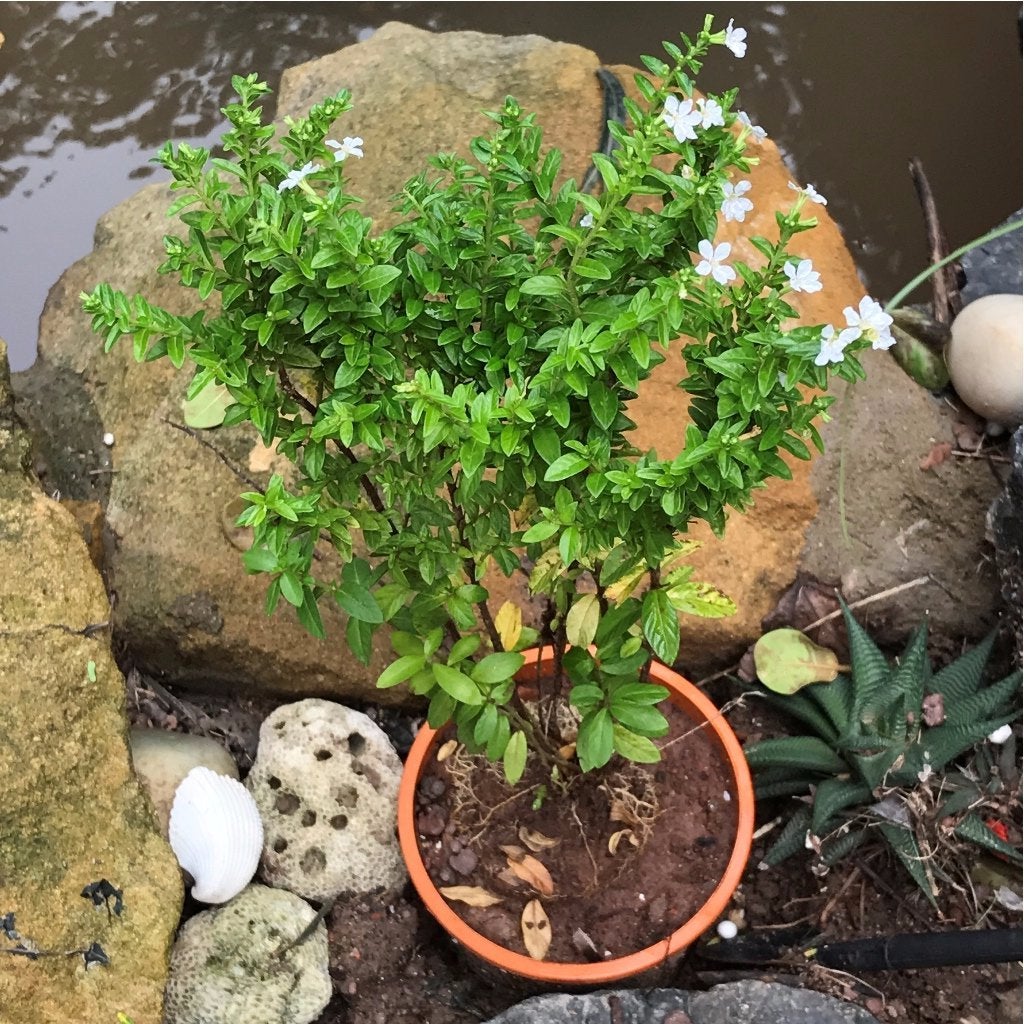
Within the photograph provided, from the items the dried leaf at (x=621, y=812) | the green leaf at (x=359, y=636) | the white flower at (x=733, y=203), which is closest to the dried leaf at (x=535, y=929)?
the dried leaf at (x=621, y=812)

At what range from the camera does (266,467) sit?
2.52 metres

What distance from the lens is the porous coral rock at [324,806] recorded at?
7.34ft

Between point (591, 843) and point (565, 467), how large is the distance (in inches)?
48.0

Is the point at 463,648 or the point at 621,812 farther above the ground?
the point at 463,648

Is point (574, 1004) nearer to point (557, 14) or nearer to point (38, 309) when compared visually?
point (38, 309)

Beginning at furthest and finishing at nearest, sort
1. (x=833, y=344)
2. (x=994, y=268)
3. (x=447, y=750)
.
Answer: (x=994, y=268), (x=447, y=750), (x=833, y=344)

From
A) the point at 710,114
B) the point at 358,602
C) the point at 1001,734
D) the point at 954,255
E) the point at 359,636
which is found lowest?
the point at 1001,734

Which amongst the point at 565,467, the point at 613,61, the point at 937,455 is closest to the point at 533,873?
the point at 565,467

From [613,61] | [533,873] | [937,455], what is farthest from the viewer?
[613,61]

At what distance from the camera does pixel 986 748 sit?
7.55ft

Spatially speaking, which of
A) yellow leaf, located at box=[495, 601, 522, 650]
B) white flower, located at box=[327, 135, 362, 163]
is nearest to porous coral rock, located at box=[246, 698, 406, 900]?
yellow leaf, located at box=[495, 601, 522, 650]

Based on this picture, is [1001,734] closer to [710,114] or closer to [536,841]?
[536,841]

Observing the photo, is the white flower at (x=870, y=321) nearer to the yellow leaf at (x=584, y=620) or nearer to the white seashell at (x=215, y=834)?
the yellow leaf at (x=584, y=620)

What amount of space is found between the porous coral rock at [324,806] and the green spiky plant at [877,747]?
0.87m
